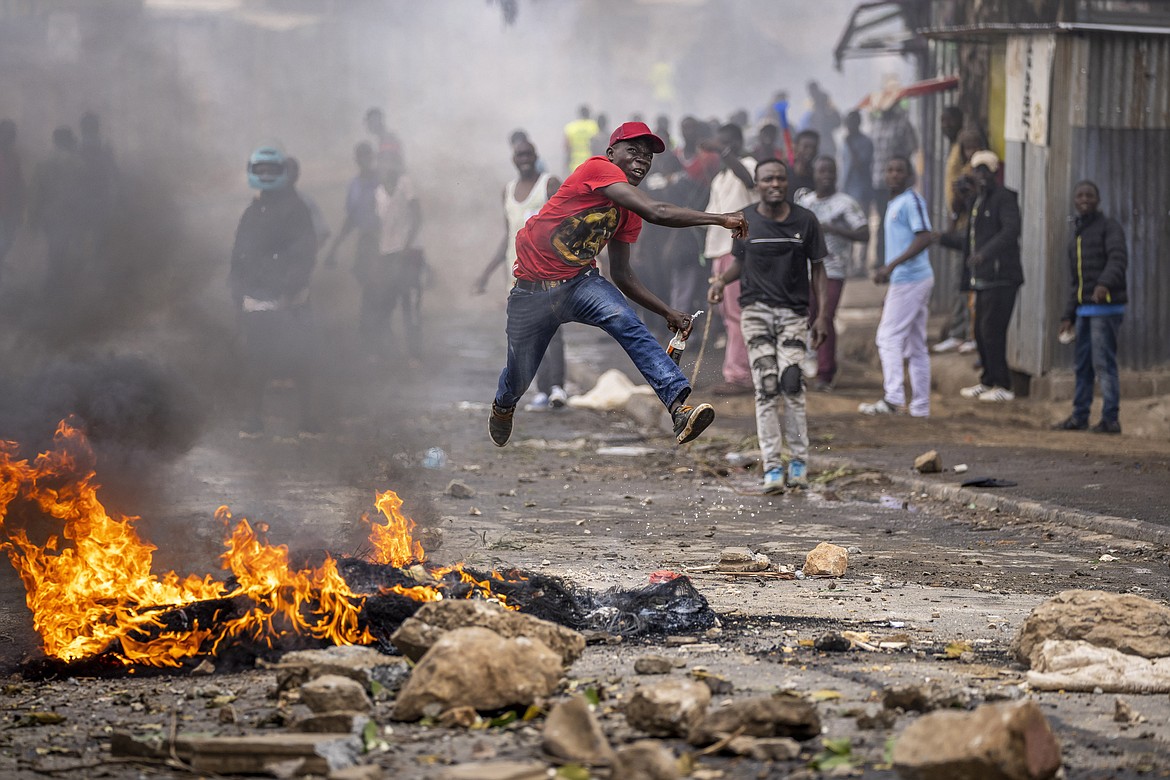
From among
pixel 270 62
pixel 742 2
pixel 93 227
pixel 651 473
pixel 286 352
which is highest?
pixel 742 2

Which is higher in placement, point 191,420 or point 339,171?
point 339,171

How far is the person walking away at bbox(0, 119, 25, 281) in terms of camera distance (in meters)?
10.3

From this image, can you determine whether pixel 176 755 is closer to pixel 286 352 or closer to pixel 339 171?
pixel 286 352

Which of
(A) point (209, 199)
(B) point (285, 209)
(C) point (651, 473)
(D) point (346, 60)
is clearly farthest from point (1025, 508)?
(D) point (346, 60)

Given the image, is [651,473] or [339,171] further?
[339,171]

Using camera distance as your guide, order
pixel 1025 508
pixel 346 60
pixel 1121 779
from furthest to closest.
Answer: pixel 346 60 → pixel 1025 508 → pixel 1121 779

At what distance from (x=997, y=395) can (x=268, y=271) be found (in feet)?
21.4

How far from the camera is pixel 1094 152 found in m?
12.8

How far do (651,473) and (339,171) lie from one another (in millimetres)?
15055

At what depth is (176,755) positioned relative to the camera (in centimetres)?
434

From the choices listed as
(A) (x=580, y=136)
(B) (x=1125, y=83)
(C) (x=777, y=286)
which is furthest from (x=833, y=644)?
(A) (x=580, y=136)

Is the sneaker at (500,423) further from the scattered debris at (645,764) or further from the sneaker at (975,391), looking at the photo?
the sneaker at (975,391)

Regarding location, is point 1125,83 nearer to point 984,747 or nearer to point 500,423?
point 500,423

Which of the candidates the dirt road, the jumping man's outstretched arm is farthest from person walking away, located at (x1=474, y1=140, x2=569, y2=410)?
the jumping man's outstretched arm
